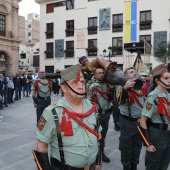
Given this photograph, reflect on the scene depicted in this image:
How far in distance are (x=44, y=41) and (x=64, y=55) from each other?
4.00 m

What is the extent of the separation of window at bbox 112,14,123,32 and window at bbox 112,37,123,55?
101 cm

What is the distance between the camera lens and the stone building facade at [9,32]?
2848 centimetres

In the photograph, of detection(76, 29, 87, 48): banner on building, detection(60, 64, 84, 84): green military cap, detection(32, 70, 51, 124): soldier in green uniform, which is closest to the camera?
detection(60, 64, 84, 84): green military cap

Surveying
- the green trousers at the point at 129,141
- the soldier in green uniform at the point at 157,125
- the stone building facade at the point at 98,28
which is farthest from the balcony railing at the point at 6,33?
the soldier in green uniform at the point at 157,125

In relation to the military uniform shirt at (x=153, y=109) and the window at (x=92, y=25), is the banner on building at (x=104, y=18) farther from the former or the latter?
the military uniform shirt at (x=153, y=109)

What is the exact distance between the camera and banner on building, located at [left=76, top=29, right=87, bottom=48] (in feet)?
88.9

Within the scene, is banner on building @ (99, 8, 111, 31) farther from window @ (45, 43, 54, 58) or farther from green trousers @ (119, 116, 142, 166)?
green trousers @ (119, 116, 142, 166)

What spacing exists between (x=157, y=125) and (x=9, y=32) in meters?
29.5

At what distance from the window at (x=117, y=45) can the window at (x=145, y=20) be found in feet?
9.10

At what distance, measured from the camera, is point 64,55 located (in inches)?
1124

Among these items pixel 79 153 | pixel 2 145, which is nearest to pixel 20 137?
pixel 2 145

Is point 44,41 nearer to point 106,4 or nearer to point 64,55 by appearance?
point 64,55

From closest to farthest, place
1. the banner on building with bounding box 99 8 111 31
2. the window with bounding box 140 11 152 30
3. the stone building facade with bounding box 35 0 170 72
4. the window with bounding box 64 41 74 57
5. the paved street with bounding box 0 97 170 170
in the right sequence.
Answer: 1. the paved street with bounding box 0 97 170 170
2. the stone building facade with bounding box 35 0 170 72
3. the window with bounding box 140 11 152 30
4. the banner on building with bounding box 99 8 111 31
5. the window with bounding box 64 41 74 57

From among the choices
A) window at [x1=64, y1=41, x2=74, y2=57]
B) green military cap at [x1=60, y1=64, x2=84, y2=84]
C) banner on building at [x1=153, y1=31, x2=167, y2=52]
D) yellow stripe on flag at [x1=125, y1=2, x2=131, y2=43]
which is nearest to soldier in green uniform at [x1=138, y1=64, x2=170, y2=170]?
green military cap at [x1=60, y1=64, x2=84, y2=84]
